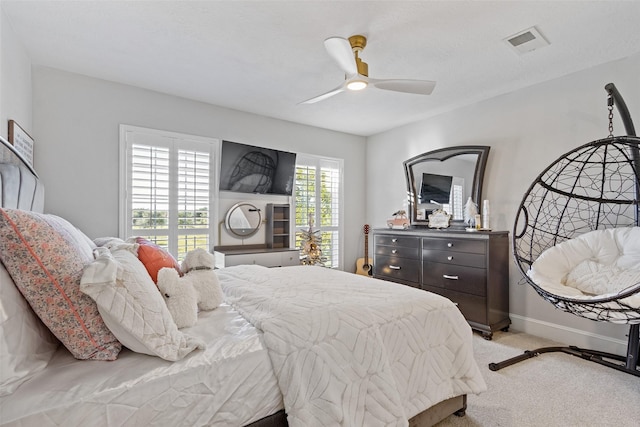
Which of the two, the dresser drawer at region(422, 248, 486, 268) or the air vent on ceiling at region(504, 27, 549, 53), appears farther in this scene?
the dresser drawer at region(422, 248, 486, 268)

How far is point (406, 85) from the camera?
8.28 ft

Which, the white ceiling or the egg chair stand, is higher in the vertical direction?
the white ceiling

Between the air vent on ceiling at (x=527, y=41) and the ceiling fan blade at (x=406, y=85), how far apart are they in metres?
0.69

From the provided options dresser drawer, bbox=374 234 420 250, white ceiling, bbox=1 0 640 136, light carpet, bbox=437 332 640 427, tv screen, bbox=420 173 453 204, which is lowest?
light carpet, bbox=437 332 640 427

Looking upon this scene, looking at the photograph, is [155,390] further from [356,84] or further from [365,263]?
[365,263]

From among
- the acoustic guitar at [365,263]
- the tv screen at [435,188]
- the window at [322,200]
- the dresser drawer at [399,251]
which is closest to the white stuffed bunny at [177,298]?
the dresser drawer at [399,251]

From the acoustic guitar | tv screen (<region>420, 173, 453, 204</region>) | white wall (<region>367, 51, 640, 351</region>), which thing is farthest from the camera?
the acoustic guitar

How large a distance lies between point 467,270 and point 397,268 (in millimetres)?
943

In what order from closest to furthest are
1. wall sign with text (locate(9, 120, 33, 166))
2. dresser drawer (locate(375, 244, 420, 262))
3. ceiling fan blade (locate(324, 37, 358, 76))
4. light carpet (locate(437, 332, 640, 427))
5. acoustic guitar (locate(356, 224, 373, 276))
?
light carpet (locate(437, 332, 640, 427)) < ceiling fan blade (locate(324, 37, 358, 76)) < wall sign with text (locate(9, 120, 33, 166)) < dresser drawer (locate(375, 244, 420, 262)) < acoustic guitar (locate(356, 224, 373, 276))

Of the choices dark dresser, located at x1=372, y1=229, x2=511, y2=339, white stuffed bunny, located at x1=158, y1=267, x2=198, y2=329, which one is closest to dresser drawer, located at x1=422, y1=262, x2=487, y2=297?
dark dresser, located at x1=372, y1=229, x2=511, y2=339

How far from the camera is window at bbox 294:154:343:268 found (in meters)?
4.70

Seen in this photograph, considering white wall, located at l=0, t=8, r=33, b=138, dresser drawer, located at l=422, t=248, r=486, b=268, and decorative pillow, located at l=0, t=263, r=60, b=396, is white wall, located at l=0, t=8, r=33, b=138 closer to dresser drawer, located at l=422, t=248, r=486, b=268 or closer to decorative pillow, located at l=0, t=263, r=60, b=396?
decorative pillow, located at l=0, t=263, r=60, b=396

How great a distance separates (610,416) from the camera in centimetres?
186

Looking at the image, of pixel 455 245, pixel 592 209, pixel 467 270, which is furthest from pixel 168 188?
pixel 592 209
